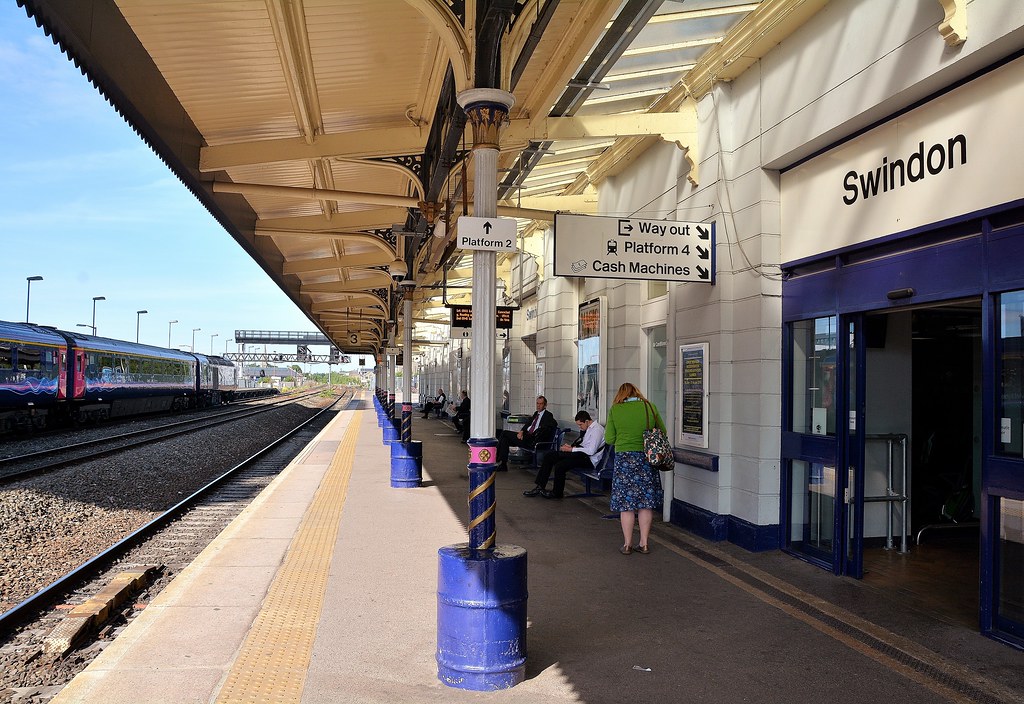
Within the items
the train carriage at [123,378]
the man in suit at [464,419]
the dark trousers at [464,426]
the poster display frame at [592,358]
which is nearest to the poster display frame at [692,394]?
the poster display frame at [592,358]

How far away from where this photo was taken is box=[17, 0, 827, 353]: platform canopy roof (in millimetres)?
5090

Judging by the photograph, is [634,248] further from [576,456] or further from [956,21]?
[576,456]

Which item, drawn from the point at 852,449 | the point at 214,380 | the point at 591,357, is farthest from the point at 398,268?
the point at 214,380

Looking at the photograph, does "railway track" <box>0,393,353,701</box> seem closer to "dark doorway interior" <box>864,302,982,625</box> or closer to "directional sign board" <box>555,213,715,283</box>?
"directional sign board" <box>555,213,715,283</box>

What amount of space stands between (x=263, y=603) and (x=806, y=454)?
174 inches

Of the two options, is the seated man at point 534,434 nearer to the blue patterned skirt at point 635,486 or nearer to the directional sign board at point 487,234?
the blue patterned skirt at point 635,486

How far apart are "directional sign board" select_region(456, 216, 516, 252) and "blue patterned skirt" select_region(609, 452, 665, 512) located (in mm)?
2909

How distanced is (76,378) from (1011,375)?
23.8 m

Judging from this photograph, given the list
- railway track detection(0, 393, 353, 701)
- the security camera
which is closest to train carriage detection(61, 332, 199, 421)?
railway track detection(0, 393, 353, 701)

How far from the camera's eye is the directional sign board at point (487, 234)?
14.8ft

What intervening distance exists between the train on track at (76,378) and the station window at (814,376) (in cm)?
1813

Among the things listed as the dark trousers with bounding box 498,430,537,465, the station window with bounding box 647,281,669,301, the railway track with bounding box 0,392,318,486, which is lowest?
the railway track with bounding box 0,392,318,486

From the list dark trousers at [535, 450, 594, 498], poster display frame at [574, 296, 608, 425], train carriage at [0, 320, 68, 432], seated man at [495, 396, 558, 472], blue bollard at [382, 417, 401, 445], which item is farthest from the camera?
train carriage at [0, 320, 68, 432]

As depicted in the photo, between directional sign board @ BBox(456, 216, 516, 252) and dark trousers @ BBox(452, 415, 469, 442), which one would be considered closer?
directional sign board @ BBox(456, 216, 516, 252)
